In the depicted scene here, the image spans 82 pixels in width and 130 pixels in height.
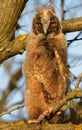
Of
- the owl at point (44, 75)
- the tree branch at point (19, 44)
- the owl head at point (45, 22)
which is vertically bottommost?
the owl at point (44, 75)

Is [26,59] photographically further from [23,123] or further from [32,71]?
[23,123]

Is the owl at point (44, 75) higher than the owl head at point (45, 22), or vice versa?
the owl head at point (45, 22)

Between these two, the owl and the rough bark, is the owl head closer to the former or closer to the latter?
the owl

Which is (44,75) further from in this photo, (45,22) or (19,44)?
(19,44)

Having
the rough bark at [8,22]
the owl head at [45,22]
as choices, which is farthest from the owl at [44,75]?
the rough bark at [8,22]

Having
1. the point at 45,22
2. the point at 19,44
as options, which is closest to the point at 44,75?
the point at 45,22

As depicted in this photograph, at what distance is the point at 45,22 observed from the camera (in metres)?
3.42

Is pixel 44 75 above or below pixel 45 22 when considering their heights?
below

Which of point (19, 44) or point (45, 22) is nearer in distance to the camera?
point (45, 22)

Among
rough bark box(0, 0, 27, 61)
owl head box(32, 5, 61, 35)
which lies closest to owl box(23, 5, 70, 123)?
owl head box(32, 5, 61, 35)

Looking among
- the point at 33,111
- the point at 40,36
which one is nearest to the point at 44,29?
the point at 40,36

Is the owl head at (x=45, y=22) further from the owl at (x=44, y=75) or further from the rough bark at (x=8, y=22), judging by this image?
the rough bark at (x=8, y=22)

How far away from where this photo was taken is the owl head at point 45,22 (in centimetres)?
343

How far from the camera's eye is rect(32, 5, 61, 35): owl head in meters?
3.43
